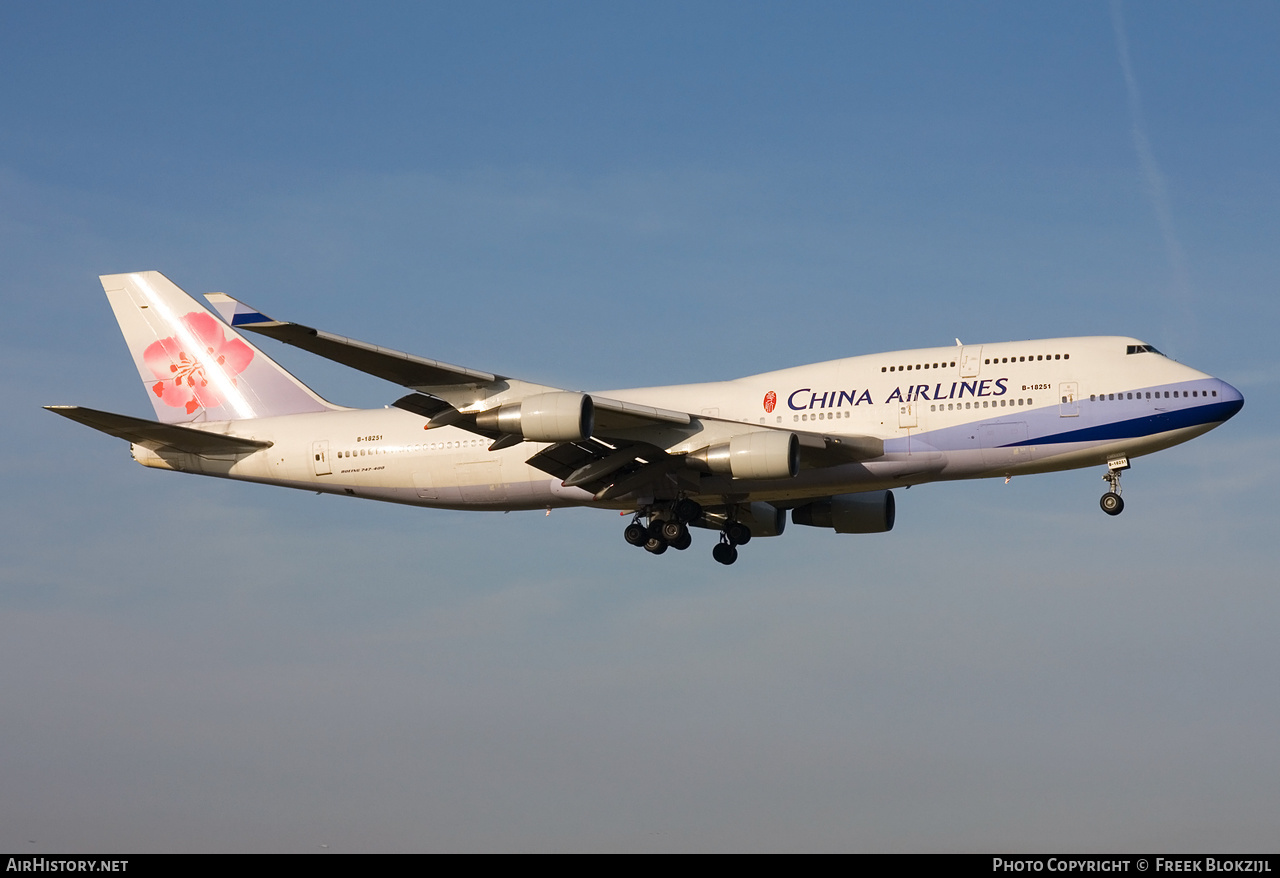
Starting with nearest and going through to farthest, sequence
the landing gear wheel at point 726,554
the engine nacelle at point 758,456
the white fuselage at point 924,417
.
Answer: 1. the engine nacelle at point 758,456
2. the white fuselage at point 924,417
3. the landing gear wheel at point 726,554

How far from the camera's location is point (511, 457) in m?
40.5

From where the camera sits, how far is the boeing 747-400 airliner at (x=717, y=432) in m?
35.8

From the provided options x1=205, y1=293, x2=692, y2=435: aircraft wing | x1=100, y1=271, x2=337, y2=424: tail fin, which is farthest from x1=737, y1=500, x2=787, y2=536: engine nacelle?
x1=100, y1=271, x2=337, y2=424: tail fin

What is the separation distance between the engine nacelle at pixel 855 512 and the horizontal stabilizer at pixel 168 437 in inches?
691

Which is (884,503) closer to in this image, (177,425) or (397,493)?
(397,493)

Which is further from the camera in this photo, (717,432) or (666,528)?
(666,528)

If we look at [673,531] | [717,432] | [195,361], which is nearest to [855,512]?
[673,531]

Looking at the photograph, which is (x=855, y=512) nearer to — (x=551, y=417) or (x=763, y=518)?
(x=763, y=518)

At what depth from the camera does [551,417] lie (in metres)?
34.5

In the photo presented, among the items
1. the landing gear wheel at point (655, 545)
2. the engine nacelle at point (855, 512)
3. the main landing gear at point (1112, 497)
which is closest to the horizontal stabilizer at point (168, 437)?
the landing gear wheel at point (655, 545)

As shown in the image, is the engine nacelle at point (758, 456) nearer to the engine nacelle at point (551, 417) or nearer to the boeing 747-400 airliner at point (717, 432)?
the boeing 747-400 airliner at point (717, 432)

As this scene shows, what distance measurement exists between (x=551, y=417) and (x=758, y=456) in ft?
18.2

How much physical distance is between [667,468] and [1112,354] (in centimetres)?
1227

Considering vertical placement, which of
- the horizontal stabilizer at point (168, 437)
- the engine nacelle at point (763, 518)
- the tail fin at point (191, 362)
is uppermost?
the tail fin at point (191, 362)
